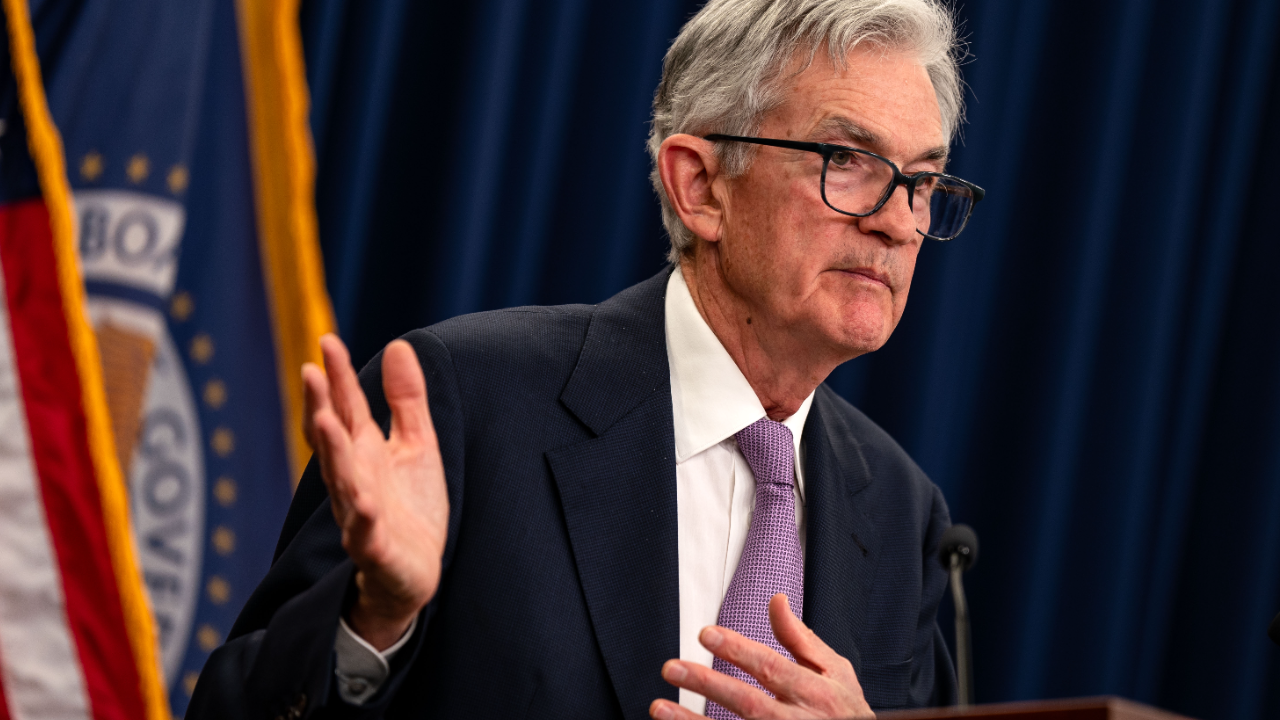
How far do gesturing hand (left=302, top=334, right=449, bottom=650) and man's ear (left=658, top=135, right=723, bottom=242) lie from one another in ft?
Answer: 2.06

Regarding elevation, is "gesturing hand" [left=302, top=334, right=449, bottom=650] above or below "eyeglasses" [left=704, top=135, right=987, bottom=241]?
below

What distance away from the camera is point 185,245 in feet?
6.65

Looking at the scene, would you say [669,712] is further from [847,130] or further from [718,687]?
[847,130]

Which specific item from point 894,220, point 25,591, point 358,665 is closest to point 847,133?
point 894,220

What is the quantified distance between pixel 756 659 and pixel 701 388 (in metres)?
0.45

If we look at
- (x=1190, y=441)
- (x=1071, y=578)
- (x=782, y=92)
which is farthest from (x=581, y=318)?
(x=1190, y=441)

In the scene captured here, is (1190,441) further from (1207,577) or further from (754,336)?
(754,336)

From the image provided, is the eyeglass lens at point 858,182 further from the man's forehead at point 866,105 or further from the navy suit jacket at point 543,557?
the navy suit jacket at point 543,557

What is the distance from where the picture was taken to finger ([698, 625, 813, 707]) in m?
1.09

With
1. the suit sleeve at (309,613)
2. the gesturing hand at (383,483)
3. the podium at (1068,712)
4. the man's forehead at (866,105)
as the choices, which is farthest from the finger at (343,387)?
the man's forehead at (866,105)

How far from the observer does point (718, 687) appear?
1.09 meters

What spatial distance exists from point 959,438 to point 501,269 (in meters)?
1.23

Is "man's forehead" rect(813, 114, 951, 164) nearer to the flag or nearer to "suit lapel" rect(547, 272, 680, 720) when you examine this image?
"suit lapel" rect(547, 272, 680, 720)

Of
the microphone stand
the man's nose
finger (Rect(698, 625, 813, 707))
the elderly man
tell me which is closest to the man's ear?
the elderly man
